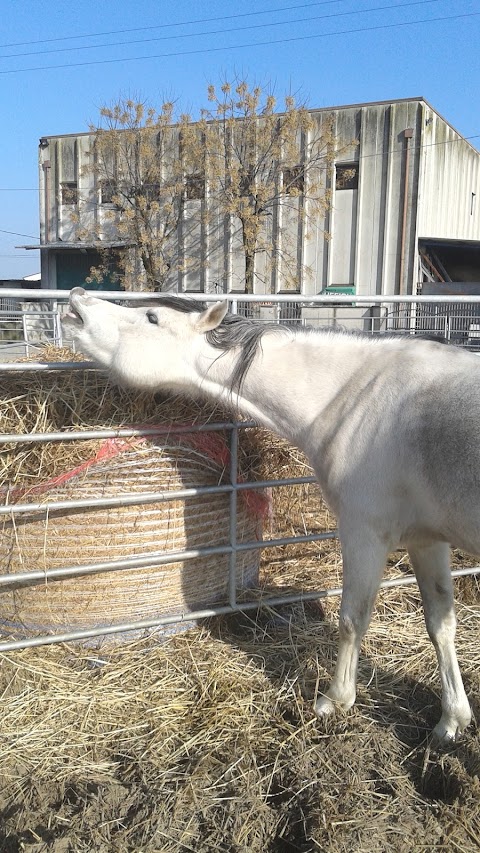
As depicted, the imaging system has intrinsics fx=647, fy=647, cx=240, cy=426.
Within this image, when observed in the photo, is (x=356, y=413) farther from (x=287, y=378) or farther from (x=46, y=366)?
(x=46, y=366)

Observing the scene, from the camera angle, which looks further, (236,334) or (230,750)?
(236,334)

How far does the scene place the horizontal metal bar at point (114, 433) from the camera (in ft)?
10.0

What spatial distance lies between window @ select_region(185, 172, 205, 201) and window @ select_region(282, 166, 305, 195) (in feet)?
9.41

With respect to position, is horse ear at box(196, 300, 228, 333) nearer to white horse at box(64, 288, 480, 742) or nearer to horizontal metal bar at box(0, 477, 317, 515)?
white horse at box(64, 288, 480, 742)

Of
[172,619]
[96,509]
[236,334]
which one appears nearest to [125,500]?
[96,509]

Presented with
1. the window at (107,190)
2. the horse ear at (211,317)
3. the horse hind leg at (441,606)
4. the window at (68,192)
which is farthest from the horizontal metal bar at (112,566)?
the window at (68,192)

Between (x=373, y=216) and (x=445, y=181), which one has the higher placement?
(x=445, y=181)

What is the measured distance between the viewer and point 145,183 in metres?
22.4

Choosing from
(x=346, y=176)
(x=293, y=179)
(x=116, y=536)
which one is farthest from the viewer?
(x=293, y=179)

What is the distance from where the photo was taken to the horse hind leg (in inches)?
115

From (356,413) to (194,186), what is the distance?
2155cm

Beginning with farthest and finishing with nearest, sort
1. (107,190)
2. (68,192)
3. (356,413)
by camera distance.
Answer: (68,192) → (107,190) → (356,413)

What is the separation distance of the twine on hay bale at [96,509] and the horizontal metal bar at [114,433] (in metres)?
0.04

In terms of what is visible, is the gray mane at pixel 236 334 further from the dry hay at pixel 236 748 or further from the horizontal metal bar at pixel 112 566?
the horizontal metal bar at pixel 112 566
